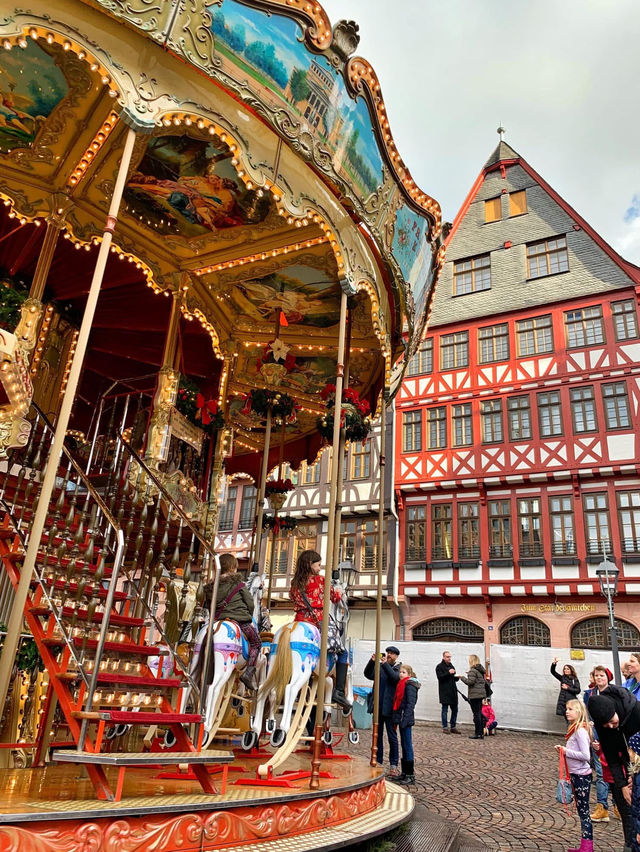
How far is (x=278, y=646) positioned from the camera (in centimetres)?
576

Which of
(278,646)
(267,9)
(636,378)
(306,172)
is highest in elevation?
(636,378)

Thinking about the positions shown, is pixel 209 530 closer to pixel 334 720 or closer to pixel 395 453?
pixel 334 720

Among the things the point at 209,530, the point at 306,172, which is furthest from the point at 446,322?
the point at 306,172

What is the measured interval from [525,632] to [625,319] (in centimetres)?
1150

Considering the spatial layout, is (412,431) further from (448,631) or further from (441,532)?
(448,631)

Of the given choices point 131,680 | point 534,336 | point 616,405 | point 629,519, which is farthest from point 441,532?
point 131,680

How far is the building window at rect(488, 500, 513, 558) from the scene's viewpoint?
2225 centimetres

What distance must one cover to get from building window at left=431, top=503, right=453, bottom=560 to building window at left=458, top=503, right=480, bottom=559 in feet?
1.44

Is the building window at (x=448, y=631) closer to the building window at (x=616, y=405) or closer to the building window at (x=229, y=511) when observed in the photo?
the building window at (x=616, y=405)

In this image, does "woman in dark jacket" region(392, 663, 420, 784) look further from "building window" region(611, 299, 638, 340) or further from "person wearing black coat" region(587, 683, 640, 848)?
"building window" region(611, 299, 638, 340)

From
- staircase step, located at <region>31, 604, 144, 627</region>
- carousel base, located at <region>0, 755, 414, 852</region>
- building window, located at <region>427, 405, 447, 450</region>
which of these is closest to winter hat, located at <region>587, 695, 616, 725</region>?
carousel base, located at <region>0, 755, 414, 852</region>

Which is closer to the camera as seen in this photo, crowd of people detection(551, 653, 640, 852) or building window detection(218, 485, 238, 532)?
crowd of people detection(551, 653, 640, 852)

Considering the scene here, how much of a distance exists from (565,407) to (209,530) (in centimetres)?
1674

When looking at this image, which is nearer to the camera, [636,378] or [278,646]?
[278,646]
